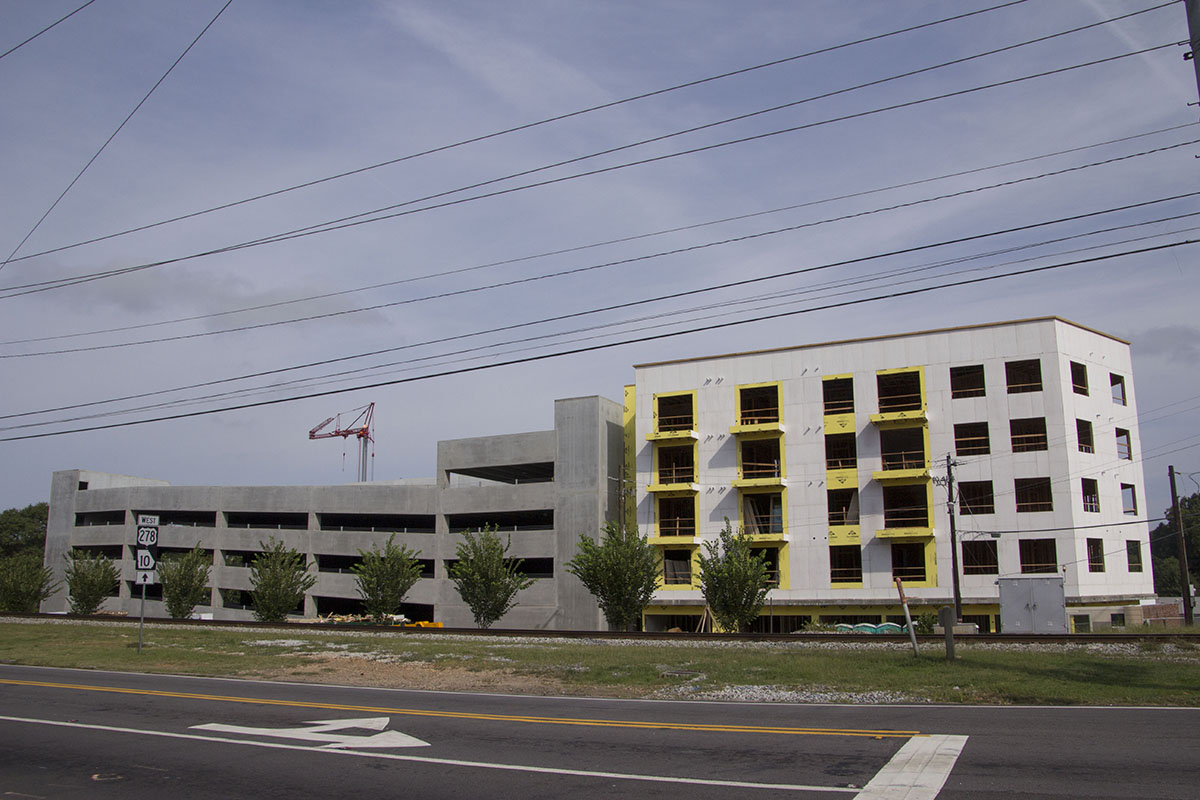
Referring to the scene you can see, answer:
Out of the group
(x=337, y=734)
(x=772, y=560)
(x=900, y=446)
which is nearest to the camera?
(x=337, y=734)

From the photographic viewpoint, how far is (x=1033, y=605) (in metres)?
36.7

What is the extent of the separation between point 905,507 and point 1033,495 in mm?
6749

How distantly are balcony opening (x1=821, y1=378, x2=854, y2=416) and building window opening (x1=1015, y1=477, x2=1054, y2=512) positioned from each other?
398 inches

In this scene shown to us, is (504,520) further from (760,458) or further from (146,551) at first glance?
(146,551)

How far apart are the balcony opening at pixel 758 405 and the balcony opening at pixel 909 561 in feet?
34.5

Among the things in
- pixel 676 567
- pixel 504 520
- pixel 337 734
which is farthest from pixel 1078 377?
pixel 337 734

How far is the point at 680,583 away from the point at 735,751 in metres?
45.9

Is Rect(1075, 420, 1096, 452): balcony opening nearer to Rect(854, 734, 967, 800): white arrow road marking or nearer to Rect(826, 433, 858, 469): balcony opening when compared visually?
Rect(826, 433, 858, 469): balcony opening

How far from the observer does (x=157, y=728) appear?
13.0 m

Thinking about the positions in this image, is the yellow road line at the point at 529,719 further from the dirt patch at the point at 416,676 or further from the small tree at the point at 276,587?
the small tree at the point at 276,587

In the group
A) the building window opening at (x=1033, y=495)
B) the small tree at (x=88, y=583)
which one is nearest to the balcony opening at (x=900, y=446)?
the building window opening at (x=1033, y=495)

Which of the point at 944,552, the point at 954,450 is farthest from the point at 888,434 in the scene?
the point at 944,552

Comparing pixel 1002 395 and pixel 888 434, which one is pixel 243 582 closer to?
pixel 888 434

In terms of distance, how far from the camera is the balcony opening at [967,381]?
51656 mm
